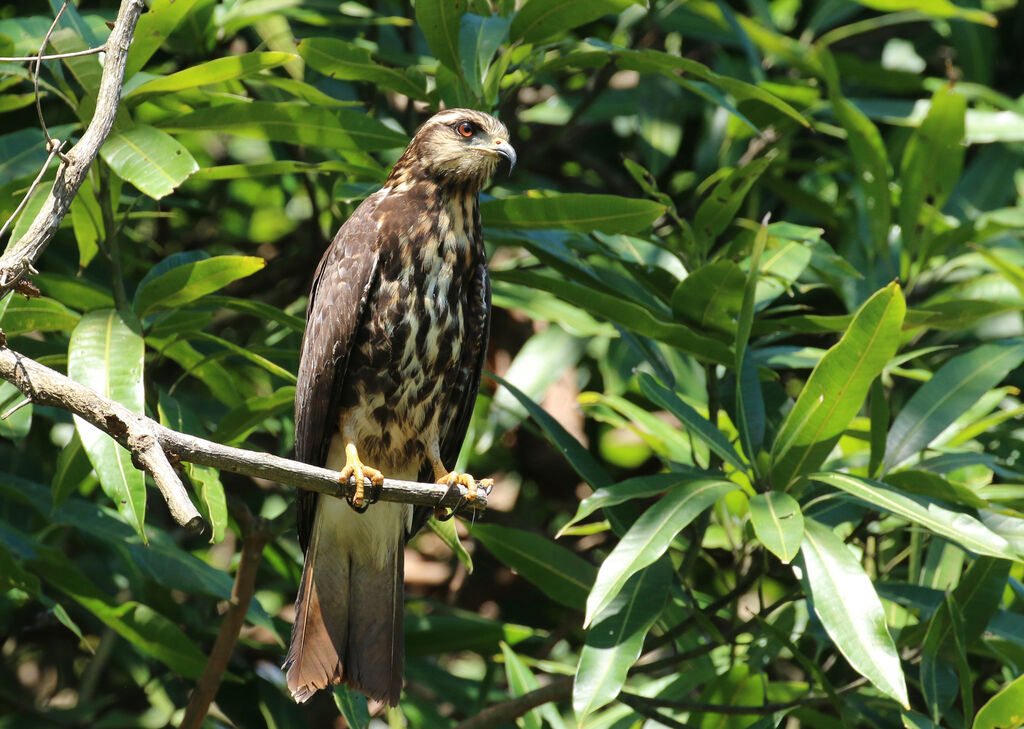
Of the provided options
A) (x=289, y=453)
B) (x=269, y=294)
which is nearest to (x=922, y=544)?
(x=289, y=453)

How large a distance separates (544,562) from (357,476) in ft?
3.14

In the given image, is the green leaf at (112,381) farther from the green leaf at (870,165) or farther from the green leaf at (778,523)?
the green leaf at (870,165)

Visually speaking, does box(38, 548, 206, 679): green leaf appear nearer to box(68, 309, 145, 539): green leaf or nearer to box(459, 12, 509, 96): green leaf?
box(68, 309, 145, 539): green leaf

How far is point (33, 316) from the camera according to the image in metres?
3.34

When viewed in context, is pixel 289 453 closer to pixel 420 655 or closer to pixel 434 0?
pixel 420 655

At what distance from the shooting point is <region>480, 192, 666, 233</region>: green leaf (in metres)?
3.47

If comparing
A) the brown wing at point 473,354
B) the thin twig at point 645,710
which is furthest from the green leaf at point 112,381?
the thin twig at point 645,710

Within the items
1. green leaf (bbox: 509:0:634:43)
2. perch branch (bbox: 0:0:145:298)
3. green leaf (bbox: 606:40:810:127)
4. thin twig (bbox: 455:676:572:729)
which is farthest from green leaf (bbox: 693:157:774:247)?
perch branch (bbox: 0:0:145:298)

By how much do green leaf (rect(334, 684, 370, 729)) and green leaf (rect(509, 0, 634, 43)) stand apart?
6.87 ft

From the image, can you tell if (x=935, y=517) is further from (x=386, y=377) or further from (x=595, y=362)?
(x=595, y=362)

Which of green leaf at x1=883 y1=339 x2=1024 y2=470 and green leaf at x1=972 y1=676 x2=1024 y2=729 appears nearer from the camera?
green leaf at x1=972 y1=676 x2=1024 y2=729

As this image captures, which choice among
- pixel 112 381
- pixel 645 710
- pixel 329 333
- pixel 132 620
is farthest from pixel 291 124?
pixel 645 710

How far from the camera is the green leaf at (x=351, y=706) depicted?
11.3ft

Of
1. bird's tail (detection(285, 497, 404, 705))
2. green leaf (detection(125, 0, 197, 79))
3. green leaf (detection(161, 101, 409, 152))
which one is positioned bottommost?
bird's tail (detection(285, 497, 404, 705))
